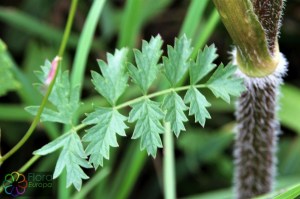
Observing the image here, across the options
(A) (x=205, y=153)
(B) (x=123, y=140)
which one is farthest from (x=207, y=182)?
(B) (x=123, y=140)

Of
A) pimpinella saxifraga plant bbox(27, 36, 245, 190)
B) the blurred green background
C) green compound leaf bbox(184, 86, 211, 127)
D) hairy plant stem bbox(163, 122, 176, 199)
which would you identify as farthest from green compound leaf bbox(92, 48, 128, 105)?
the blurred green background

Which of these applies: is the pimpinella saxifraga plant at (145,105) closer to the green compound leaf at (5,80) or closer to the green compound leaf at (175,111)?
the green compound leaf at (175,111)

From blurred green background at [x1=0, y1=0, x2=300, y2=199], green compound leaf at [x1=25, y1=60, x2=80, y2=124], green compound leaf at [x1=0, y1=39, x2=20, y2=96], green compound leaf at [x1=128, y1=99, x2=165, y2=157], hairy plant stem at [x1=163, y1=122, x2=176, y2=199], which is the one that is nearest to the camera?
green compound leaf at [x1=128, y1=99, x2=165, y2=157]

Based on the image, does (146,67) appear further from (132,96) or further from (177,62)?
(132,96)

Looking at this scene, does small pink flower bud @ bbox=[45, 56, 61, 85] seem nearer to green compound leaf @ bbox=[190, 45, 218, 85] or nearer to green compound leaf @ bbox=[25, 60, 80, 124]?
green compound leaf @ bbox=[25, 60, 80, 124]

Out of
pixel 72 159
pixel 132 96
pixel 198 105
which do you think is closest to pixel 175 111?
pixel 198 105

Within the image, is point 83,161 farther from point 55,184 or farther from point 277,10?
point 55,184
